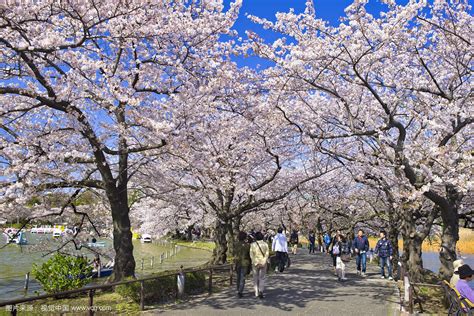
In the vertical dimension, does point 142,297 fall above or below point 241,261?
below

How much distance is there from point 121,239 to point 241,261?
348 cm

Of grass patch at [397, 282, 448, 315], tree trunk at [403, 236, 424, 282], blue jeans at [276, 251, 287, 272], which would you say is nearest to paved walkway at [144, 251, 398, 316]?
grass patch at [397, 282, 448, 315]

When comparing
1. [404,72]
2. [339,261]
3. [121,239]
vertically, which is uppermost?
[404,72]

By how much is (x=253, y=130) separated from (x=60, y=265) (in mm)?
7639

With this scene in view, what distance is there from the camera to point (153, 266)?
29.3 metres

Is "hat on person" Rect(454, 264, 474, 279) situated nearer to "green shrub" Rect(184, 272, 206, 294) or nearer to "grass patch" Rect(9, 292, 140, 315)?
"grass patch" Rect(9, 292, 140, 315)

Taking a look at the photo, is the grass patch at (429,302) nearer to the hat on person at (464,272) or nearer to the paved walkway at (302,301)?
the paved walkway at (302,301)

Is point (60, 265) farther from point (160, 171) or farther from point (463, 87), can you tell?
point (463, 87)

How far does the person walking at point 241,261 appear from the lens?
34.5 ft

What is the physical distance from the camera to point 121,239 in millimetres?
11453

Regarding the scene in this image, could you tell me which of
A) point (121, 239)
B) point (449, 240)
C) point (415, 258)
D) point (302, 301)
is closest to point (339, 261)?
point (415, 258)

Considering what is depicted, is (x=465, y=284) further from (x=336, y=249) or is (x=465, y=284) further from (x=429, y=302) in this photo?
(x=336, y=249)

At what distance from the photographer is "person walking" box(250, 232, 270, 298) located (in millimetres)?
10289

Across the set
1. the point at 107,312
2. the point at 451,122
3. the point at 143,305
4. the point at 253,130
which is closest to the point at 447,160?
the point at 451,122
